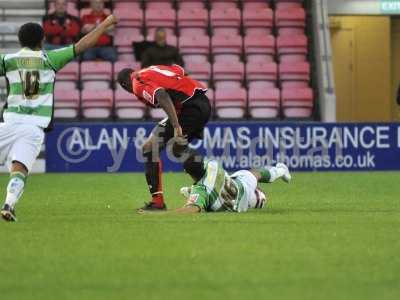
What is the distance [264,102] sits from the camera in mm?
21609

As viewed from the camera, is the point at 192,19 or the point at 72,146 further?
the point at 192,19

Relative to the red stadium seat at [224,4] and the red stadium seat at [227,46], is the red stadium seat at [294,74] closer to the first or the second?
the red stadium seat at [227,46]

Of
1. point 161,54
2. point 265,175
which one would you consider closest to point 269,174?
point 265,175

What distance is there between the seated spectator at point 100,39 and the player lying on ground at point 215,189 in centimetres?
976

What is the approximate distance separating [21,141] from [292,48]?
12458mm

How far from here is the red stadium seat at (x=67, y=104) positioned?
68.8 ft

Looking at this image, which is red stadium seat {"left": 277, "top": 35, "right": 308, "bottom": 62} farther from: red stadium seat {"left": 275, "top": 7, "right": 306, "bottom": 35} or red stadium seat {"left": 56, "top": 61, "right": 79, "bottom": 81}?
red stadium seat {"left": 56, "top": 61, "right": 79, "bottom": 81}

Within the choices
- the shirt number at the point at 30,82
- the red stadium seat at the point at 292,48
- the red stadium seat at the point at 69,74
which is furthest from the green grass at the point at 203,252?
the red stadium seat at the point at 292,48

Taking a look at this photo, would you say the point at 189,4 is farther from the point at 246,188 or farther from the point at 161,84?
the point at 161,84

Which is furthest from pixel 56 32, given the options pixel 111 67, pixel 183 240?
pixel 183 240

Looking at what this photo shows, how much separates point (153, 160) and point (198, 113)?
0.66 meters

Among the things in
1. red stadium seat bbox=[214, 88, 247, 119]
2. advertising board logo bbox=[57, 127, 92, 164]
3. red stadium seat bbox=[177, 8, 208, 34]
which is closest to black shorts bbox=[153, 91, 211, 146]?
advertising board logo bbox=[57, 127, 92, 164]

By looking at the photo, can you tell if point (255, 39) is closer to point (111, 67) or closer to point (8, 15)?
point (111, 67)

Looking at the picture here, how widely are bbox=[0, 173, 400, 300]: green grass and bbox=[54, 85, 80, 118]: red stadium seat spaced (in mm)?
7319
